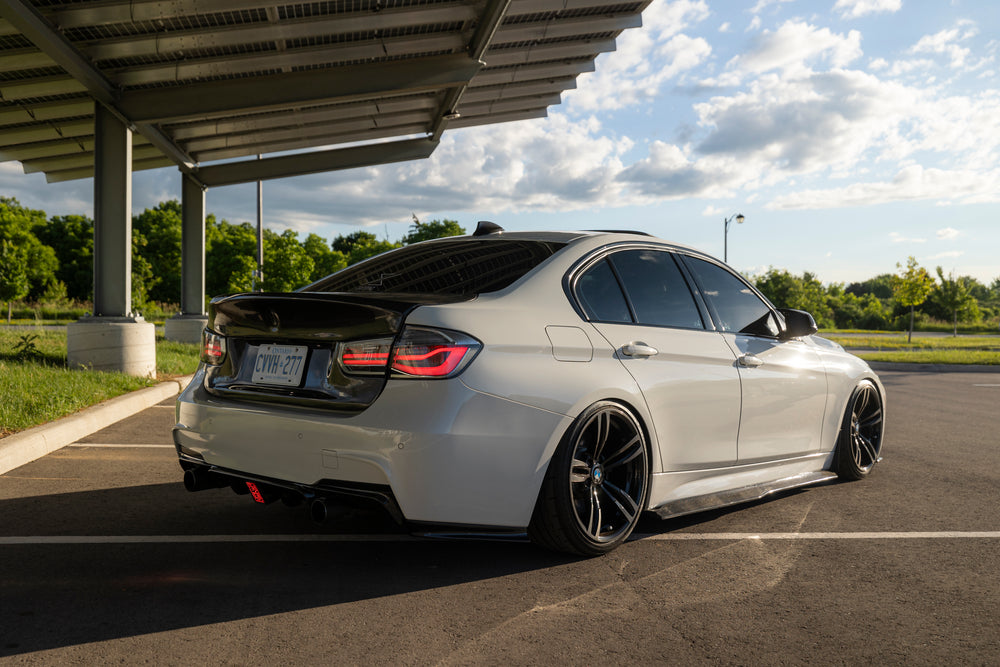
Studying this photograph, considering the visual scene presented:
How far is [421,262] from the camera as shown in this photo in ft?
14.5

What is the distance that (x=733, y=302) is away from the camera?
16.4ft

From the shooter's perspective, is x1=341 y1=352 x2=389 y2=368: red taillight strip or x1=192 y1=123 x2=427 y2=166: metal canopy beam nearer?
x1=341 y1=352 x2=389 y2=368: red taillight strip

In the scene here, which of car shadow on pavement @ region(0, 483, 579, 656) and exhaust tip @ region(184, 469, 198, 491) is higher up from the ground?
exhaust tip @ region(184, 469, 198, 491)

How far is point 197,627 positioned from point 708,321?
3083mm

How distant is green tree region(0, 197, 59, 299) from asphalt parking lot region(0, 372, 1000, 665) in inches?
1820

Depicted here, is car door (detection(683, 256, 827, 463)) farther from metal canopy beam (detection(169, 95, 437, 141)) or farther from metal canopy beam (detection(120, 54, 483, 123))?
metal canopy beam (detection(169, 95, 437, 141))

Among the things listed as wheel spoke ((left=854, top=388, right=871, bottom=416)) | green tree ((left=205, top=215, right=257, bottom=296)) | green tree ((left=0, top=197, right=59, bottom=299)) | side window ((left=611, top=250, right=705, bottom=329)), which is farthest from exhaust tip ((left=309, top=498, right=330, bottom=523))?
green tree ((left=205, top=215, right=257, bottom=296))

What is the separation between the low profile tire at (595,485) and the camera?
11.8 feet

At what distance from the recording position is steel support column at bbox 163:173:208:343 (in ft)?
58.5

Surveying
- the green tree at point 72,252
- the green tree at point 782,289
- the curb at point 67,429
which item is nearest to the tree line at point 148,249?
the green tree at point 72,252

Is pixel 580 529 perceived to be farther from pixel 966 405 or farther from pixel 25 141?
pixel 25 141

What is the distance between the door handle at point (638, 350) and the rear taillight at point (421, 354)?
91 cm

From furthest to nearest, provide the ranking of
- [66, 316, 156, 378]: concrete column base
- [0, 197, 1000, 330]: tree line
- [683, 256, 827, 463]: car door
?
[0, 197, 1000, 330]: tree line, [66, 316, 156, 378]: concrete column base, [683, 256, 827, 463]: car door

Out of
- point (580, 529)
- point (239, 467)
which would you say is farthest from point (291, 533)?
point (580, 529)
